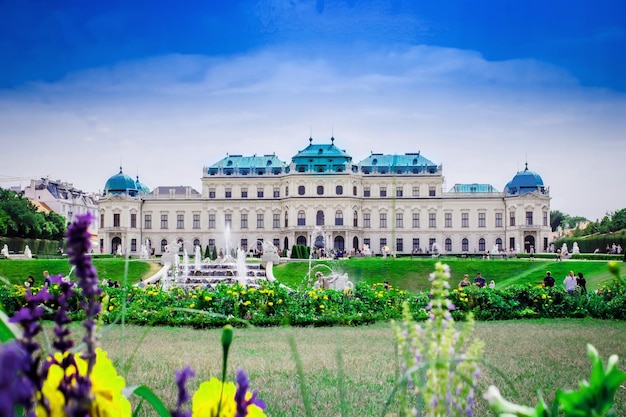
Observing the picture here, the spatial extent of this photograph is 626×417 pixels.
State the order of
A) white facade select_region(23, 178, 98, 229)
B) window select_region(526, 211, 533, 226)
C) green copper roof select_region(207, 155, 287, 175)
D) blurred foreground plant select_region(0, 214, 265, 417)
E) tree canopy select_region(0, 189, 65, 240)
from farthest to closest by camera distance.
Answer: white facade select_region(23, 178, 98, 229)
green copper roof select_region(207, 155, 287, 175)
window select_region(526, 211, 533, 226)
tree canopy select_region(0, 189, 65, 240)
blurred foreground plant select_region(0, 214, 265, 417)

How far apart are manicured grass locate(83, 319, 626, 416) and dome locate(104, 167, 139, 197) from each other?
53908 mm

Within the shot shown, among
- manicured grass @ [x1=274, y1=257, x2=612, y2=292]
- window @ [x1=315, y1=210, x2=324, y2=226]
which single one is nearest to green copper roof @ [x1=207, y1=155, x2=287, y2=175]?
window @ [x1=315, y1=210, x2=324, y2=226]

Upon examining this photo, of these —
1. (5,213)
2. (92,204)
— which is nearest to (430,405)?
(5,213)

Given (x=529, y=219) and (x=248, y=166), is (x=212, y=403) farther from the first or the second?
(x=248, y=166)

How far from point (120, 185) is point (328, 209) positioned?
20.9 metres

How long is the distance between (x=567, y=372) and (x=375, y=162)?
184ft

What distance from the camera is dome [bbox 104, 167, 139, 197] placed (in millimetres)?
63719

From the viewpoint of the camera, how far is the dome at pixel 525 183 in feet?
199

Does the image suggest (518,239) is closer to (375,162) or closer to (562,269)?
(375,162)

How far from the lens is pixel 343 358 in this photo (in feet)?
27.1

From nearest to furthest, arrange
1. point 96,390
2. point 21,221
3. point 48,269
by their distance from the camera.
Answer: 1. point 96,390
2. point 48,269
3. point 21,221

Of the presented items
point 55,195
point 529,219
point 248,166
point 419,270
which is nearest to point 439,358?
point 419,270

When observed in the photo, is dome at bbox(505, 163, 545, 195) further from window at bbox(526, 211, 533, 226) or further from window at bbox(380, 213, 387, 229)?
window at bbox(380, 213, 387, 229)

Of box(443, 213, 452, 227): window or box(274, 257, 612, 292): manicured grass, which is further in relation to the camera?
box(443, 213, 452, 227): window
